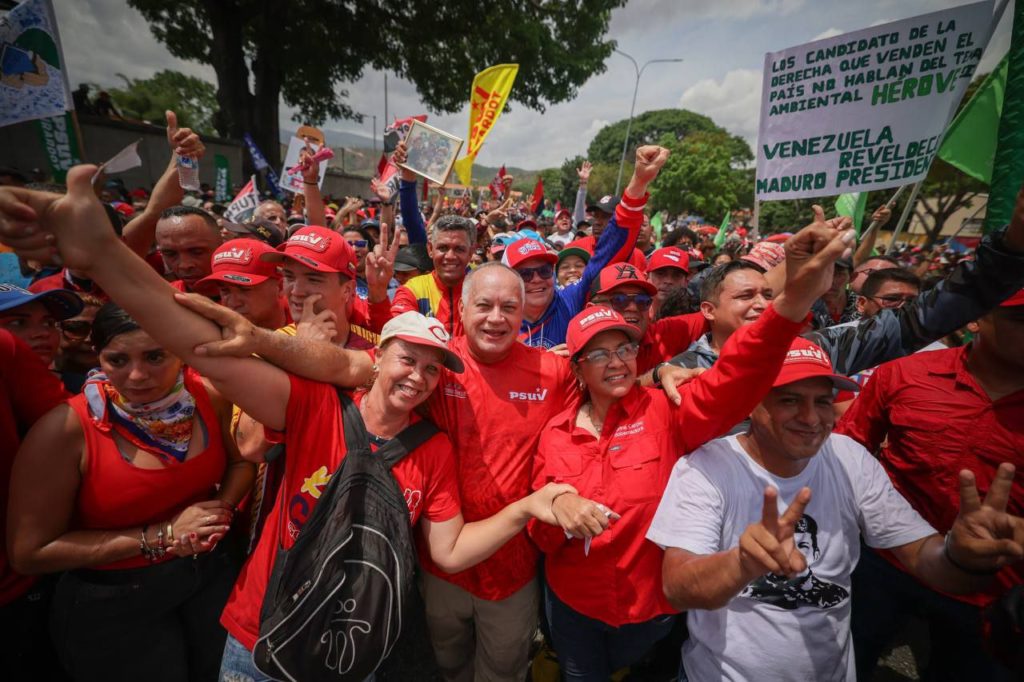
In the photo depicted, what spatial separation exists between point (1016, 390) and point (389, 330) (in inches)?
116

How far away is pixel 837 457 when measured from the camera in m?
1.94

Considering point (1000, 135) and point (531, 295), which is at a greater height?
point (1000, 135)

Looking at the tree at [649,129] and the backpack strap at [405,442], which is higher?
the tree at [649,129]

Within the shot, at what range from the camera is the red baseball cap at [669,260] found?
173 inches

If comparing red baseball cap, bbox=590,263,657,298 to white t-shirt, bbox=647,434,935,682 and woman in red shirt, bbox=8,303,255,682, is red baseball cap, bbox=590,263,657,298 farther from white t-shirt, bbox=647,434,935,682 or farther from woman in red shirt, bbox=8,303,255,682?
woman in red shirt, bbox=8,303,255,682

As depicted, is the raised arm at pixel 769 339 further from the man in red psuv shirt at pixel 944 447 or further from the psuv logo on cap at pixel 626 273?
the psuv logo on cap at pixel 626 273

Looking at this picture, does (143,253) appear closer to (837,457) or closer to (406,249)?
(406,249)

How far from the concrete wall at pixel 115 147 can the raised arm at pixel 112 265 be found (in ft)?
37.2

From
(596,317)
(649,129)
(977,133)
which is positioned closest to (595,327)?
(596,317)

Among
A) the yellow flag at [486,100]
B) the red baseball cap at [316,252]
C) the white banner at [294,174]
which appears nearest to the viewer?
the red baseball cap at [316,252]

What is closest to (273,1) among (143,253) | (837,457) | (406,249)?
(406,249)

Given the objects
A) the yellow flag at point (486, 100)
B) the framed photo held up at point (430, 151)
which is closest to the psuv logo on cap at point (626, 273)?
the framed photo held up at point (430, 151)

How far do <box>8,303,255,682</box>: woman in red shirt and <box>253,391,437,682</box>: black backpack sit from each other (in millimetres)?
698

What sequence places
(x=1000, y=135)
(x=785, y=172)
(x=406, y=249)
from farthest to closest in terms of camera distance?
(x=406, y=249) → (x=785, y=172) → (x=1000, y=135)
